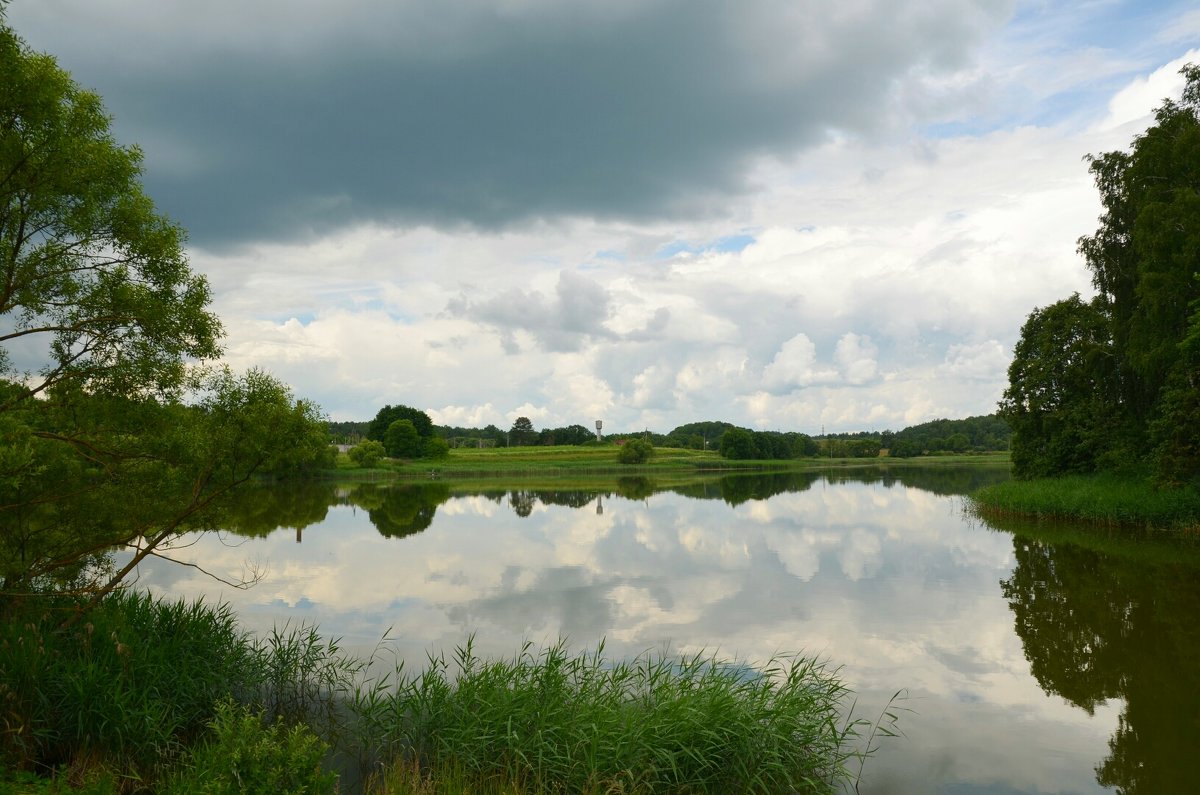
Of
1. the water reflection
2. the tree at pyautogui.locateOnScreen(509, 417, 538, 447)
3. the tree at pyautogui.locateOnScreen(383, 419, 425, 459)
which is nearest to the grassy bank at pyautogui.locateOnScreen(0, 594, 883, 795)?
the water reflection

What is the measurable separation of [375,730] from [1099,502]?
105 feet

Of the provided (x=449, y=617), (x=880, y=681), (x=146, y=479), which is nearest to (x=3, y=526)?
(x=146, y=479)

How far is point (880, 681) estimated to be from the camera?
12.2 m

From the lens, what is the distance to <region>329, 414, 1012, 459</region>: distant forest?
139000mm

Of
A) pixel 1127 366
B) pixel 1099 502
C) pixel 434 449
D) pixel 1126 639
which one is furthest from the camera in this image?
pixel 434 449

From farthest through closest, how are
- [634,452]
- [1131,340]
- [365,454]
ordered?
[634,452] → [365,454] → [1131,340]

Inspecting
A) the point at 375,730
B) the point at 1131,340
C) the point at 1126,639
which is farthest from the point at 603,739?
the point at 1131,340

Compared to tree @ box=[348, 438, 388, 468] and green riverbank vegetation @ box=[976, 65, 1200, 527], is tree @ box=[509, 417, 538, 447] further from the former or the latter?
green riverbank vegetation @ box=[976, 65, 1200, 527]

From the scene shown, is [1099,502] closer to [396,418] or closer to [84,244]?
[84,244]

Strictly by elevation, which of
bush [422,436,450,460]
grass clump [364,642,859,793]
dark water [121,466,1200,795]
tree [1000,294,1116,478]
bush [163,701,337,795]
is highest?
tree [1000,294,1116,478]

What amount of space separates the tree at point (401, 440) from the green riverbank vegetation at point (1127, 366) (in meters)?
84.7

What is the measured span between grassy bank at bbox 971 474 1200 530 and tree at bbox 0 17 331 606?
3029cm

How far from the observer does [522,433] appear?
16088 centimetres

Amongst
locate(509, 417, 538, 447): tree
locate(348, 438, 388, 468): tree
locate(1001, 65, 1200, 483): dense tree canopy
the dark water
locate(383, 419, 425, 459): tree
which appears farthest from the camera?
locate(509, 417, 538, 447): tree
